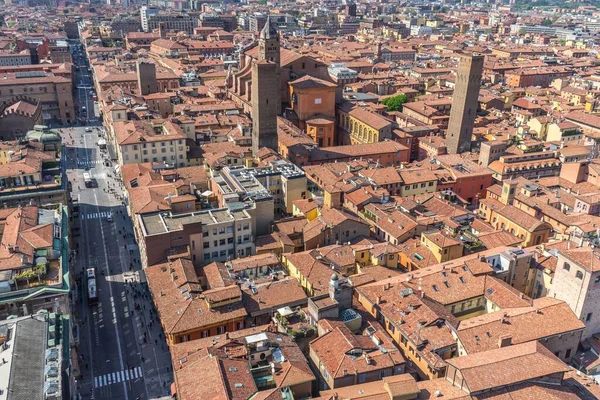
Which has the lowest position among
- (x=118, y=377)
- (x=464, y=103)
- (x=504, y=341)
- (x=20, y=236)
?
(x=118, y=377)

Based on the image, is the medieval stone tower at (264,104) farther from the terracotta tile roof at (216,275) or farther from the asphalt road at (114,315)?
the terracotta tile roof at (216,275)

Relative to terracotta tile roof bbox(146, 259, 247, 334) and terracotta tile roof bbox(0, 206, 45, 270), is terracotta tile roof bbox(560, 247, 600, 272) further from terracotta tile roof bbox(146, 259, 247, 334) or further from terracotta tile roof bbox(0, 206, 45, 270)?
terracotta tile roof bbox(0, 206, 45, 270)

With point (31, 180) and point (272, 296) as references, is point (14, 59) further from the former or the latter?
point (272, 296)

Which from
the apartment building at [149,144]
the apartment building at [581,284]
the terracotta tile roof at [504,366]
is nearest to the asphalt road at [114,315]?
the apartment building at [149,144]

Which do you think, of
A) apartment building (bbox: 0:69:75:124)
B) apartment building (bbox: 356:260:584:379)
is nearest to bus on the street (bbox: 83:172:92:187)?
apartment building (bbox: 0:69:75:124)

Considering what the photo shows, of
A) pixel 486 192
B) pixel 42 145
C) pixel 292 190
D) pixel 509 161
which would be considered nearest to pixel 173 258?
pixel 292 190

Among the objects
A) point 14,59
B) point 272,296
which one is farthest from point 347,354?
point 14,59
